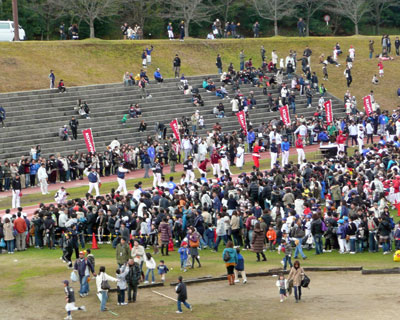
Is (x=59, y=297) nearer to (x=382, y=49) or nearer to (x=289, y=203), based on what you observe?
(x=289, y=203)

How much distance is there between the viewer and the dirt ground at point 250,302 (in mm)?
22797

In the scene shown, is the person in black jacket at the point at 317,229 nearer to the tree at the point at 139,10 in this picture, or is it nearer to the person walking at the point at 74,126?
the person walking at the point at 74,126

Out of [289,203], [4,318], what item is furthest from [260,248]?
[4,318]

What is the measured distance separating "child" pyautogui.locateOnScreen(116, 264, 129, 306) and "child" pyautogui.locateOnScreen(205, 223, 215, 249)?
7.04 meters

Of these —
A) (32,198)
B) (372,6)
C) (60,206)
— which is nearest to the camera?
(60,206)

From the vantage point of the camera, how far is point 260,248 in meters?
28.3

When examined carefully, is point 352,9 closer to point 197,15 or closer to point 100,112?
point 197,15

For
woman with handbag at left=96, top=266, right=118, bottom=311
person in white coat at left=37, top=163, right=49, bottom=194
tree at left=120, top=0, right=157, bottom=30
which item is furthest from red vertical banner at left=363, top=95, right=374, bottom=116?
tree at left=120, top=0, right=157, bottom=30

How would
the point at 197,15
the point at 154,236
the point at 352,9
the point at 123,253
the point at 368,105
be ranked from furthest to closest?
the point at 352,9
the point at 197,15
the point at 368,105
the point at 154,236
the point at 123,253

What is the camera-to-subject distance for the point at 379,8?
292 ft

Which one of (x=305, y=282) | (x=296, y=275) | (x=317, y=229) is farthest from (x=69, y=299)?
(x=317, y=229)

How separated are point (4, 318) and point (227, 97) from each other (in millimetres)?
36169

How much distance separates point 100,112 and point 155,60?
14.7m

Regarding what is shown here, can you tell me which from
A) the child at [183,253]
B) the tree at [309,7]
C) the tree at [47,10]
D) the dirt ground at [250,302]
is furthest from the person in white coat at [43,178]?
the tree at [309,7]
